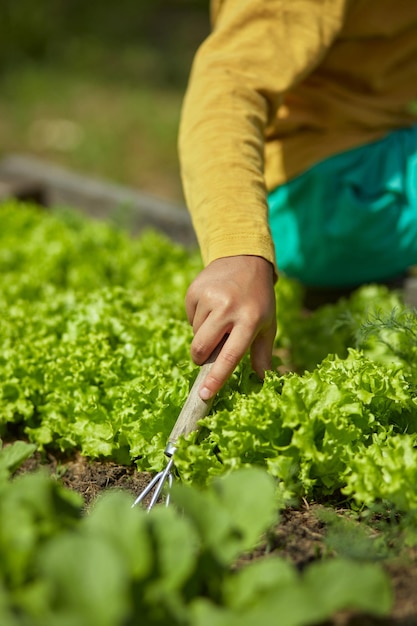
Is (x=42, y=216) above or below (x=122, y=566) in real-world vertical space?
below

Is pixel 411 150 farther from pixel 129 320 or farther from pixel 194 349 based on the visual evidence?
pixel 194 349

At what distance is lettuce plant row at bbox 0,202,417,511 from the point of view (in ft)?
6.97

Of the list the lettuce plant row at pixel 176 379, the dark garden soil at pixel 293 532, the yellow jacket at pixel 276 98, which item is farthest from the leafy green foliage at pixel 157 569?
the yellow jacket at pixel 276 98

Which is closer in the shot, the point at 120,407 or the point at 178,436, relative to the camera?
the point at 178,436

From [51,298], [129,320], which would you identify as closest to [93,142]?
[51,298]

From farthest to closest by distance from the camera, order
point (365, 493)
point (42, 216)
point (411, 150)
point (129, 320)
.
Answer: point (42, 216) < point (411, 150) < point (129, 320) < point (365, 493)

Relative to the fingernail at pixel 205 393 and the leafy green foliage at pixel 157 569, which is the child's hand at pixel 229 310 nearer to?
the fingernail at pixel 205 393

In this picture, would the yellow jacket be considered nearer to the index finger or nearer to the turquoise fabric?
the turquoise fabric

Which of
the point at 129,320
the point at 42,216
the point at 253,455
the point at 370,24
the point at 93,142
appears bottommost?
the point at 93,142

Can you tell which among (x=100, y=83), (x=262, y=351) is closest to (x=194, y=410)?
(x=262, y=351)

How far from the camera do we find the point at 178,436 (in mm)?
2205

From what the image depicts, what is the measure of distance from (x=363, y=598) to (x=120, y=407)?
1365mm

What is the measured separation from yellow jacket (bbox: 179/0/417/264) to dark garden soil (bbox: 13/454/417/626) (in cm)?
75

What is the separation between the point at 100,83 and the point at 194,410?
8048 mm
